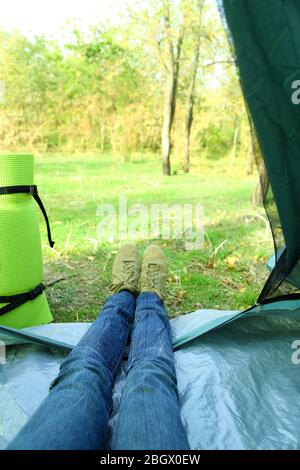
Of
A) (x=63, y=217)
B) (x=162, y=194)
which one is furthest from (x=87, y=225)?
(x=162, y=194)

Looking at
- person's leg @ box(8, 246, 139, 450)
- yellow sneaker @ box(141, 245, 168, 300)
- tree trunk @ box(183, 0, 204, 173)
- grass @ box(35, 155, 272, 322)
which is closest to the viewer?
person's leg @ box(8, 246, 139, 450)

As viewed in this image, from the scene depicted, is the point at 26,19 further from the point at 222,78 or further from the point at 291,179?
the point at 291,179

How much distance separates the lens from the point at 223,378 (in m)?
0.90

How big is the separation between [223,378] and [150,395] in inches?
11.5

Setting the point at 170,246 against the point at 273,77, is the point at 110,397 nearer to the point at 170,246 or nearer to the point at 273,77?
the point at 273,77

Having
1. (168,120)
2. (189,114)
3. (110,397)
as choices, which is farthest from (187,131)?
(110,397)

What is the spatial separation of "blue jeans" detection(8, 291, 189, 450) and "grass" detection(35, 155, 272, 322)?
0.49 m

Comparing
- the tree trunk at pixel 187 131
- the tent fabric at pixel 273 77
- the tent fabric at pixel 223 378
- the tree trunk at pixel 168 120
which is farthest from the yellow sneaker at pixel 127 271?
the tree trunk at pixel 187 131

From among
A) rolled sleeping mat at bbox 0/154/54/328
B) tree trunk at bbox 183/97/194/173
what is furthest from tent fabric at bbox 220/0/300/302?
tree trunk at bbox 183/97/194/173

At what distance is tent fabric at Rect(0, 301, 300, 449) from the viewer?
0.75 metres

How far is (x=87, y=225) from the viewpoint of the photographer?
2.47 metres

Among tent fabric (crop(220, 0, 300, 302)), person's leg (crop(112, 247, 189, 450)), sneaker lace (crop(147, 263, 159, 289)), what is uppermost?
tent fabric (crop(220, 0, 300, 302))

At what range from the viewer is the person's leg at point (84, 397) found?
0.55 metres

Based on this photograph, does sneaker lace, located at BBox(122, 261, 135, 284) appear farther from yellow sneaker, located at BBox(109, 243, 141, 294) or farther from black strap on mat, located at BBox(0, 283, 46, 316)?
black strap on mat, located at BBox(0, 283, 46, 316)
